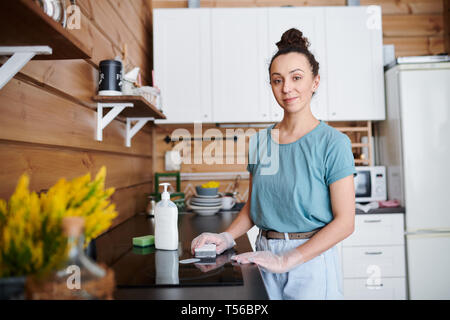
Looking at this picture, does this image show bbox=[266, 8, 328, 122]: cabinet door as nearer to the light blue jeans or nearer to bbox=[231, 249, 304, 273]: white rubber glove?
the light blue jeans

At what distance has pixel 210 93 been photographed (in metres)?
2.76

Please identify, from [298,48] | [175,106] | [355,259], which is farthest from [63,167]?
[355,259]

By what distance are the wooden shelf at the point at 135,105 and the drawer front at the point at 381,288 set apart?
1825mm

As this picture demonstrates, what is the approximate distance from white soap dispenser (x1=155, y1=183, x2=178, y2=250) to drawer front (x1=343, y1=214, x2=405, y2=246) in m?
1.71

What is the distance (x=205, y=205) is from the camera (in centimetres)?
230

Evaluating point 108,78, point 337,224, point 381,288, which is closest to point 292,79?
point 337,224

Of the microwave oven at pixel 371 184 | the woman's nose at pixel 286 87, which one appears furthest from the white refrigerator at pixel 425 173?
the woman's nose at pixel 286 87

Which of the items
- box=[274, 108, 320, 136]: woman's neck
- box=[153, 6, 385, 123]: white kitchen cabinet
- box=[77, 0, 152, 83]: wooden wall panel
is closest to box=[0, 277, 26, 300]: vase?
box=[274, 108, 320, 136]: woman's neck

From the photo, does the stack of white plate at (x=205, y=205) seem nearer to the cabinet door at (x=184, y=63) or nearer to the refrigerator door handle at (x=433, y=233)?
the cabinet door at (x=184, y=63)

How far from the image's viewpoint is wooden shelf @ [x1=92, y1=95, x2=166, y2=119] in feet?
4.80

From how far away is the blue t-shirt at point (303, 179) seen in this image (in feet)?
3.52

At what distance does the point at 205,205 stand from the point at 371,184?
1.39 metres

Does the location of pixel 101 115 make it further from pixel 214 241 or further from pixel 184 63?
pixel 184 63
